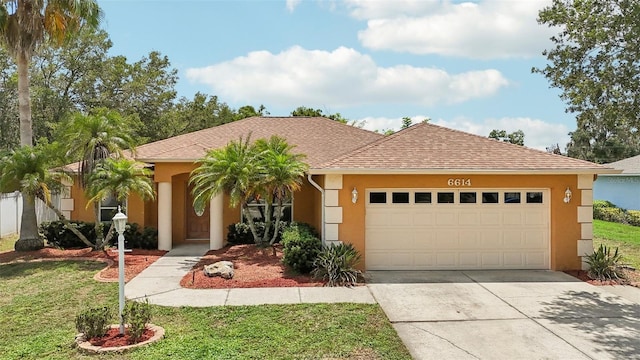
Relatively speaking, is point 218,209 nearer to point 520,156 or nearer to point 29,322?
point 29,322

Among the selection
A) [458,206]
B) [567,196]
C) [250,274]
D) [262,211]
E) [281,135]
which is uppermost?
[281,135]

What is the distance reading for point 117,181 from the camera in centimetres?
1288

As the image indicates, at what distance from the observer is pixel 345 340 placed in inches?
270

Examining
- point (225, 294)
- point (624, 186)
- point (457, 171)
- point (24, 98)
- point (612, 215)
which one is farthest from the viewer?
point (624, 186)

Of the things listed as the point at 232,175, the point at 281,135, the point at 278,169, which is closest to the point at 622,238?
the point at 281,135

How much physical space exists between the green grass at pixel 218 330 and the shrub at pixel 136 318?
0.37 meters

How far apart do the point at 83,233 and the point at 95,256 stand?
2137mm

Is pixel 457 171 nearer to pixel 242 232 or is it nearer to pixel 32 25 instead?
pixel 242 232

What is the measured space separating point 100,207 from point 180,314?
30.9ft

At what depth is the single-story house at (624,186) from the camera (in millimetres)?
27209

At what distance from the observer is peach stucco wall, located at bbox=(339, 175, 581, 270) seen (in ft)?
38.0

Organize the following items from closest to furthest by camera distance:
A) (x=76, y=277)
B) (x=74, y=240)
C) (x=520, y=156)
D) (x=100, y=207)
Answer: (x=76, y=277) < (x=520, y=156) < (x=74, y=240) < (x=100, y=207)

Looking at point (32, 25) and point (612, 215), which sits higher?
point (32, 25)

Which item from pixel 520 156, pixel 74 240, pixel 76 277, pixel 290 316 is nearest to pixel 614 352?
pixel 290 316
